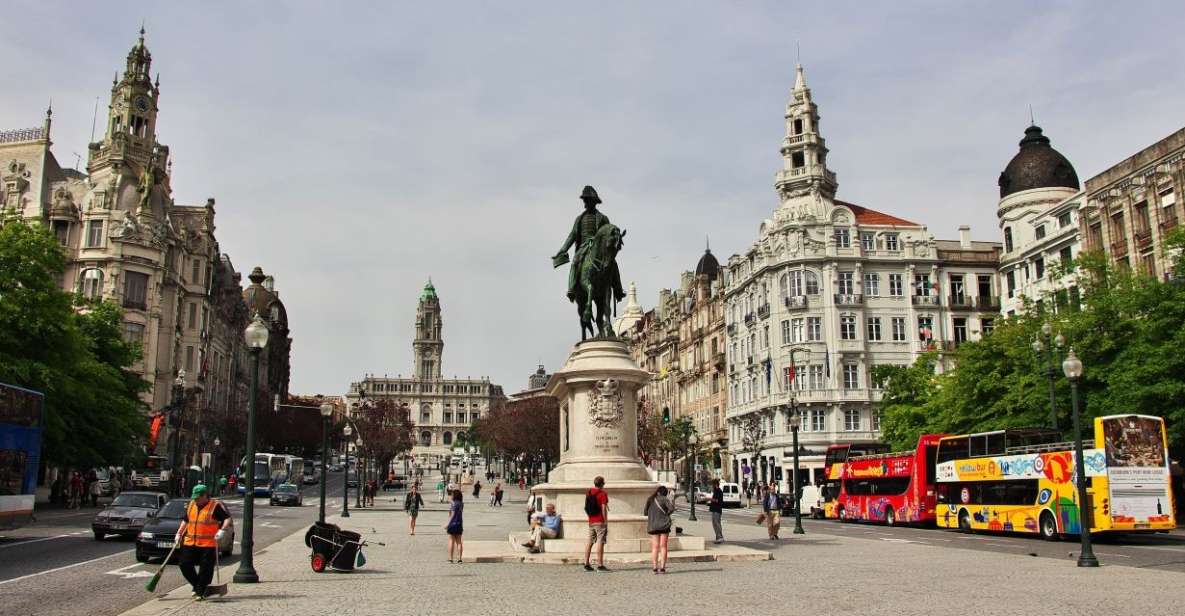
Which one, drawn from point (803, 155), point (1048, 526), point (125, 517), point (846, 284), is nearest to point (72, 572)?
point (125, 517)

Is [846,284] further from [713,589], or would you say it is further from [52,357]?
[713,589]

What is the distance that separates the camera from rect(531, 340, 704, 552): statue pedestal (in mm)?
19734

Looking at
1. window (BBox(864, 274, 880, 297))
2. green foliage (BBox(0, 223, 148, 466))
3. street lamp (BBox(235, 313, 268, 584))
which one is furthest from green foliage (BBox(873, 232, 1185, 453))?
green foliage (BBox(0, 223, 148, 466))

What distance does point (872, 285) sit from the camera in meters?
74.9

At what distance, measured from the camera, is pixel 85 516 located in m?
39.3

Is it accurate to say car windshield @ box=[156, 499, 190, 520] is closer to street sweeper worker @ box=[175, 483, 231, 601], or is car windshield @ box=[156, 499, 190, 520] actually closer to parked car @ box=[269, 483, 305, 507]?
street sweeper worker @ box=[175, 483, 231, 601]

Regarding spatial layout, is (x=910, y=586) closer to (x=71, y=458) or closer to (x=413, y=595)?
(x=413, y=595)

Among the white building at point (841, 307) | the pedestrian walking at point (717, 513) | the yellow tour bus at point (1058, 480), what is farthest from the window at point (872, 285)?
the pedestrian walking at point (717, 513)

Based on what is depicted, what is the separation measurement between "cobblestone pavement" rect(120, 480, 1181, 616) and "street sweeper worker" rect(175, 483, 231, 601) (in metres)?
0.37

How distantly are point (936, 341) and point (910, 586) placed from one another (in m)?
61.9

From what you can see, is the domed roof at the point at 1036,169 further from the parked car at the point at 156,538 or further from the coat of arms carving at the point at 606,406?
the parked car at the point at 156,538

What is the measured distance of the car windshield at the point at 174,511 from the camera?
2111 cm

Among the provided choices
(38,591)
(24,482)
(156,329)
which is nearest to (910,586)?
(38,591)

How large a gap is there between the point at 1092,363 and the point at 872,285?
120ft
